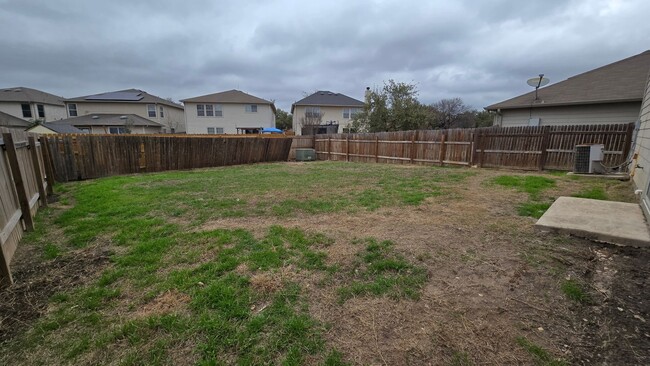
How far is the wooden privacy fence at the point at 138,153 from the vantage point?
974cm

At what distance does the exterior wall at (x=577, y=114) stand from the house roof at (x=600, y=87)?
39cm

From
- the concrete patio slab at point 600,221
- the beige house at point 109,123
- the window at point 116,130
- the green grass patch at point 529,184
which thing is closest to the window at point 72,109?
the beige house at point 109,123

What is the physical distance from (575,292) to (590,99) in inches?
537

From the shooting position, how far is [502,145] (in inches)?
420

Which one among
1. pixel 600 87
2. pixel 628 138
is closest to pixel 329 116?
pixel 600 87

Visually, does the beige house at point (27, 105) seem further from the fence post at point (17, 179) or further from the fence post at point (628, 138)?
the fence post at point (628, 138)

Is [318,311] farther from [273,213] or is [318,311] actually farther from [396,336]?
[273,213]

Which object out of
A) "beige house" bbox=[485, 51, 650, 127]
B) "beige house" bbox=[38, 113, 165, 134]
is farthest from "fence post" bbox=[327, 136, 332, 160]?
"beige house" bbox=[38, 113, 165, 134]

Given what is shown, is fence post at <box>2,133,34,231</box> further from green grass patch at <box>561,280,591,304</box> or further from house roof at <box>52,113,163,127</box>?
house roof at <box>52,113,163,127</box>

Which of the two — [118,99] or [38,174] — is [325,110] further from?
[38,174]

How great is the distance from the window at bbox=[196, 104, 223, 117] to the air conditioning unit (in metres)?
30.2

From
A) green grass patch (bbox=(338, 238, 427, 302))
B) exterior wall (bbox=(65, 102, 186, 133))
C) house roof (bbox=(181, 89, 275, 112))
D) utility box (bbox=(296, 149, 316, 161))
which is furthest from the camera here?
exterior wall (bbox=(65, 102, 186, 133))

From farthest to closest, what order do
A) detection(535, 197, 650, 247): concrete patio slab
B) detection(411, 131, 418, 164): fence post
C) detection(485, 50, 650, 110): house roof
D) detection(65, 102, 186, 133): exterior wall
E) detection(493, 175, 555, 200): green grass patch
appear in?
detection(65, 102, 186, 133): exterior wall, detection(411, 131, 418, 164): fence post, detection(485, 50, 650, 110): house roof, detection(493, 175, 555, 200): green grass patch, detection(535, 197, 650, 247): concrete patio slab

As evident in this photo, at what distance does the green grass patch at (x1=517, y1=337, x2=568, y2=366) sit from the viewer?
171 cm
